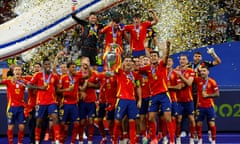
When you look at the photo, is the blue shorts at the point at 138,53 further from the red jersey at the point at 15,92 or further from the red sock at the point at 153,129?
the red jersey at the point at 15,92

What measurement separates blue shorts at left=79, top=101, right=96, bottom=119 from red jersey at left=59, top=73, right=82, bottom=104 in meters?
0.38

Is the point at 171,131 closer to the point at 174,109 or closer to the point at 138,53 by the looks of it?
the point at 174,109

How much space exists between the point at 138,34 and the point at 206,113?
2.66 m

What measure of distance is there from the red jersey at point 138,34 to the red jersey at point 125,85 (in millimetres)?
2834

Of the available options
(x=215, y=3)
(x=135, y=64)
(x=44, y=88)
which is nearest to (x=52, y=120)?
(x=44, y=88)

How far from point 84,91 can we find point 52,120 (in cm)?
104

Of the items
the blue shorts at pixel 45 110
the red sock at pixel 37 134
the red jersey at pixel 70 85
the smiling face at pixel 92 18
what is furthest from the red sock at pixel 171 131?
the smiling face at pixel 92 18

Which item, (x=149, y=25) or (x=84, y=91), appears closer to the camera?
(x=84, y=91)

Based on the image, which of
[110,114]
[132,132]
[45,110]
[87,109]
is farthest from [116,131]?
[45,110]

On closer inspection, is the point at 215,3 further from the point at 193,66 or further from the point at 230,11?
the point at 193,66

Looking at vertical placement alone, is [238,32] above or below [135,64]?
above

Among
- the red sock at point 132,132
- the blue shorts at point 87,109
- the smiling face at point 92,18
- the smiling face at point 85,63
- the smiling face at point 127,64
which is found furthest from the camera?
the smiling face at point 92,18

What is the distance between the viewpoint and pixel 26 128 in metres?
19.1

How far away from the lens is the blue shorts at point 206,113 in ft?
55.3
